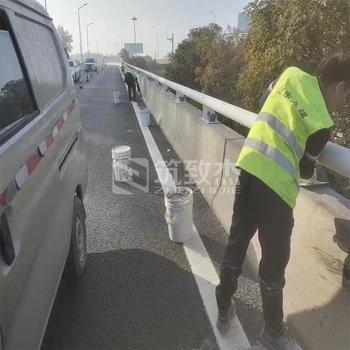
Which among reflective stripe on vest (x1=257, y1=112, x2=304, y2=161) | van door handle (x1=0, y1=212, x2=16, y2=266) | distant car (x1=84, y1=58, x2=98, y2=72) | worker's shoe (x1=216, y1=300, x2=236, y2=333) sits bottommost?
distant car (x1=84, y1=58, x2=98, y2=72)

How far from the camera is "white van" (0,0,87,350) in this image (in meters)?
1.93

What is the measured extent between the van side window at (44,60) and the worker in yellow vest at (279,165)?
156 cm

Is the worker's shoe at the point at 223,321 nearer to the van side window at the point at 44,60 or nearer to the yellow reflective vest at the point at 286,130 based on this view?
the yellow reflective vest at the point at 286,130

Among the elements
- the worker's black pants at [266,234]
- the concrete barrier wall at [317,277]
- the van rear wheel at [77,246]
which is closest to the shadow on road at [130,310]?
the van rear wheel at [77,246]

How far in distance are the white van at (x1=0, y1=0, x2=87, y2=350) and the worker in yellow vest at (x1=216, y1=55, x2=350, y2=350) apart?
1233 mm

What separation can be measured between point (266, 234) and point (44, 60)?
7.33 feet

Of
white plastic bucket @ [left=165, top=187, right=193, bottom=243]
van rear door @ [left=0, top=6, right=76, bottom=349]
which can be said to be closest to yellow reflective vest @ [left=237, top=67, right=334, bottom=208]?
van rear door @ [left=0, top=6, right=76, bottom=349]

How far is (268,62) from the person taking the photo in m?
10.8

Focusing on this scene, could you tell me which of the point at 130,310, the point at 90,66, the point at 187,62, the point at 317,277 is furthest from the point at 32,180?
the point at 90,66

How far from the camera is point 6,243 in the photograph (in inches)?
72.9

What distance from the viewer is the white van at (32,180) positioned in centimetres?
193

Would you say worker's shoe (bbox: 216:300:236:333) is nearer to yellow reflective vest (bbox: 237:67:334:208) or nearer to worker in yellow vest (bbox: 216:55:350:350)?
worker in yellow vest (bbox: 216:55:350:350)

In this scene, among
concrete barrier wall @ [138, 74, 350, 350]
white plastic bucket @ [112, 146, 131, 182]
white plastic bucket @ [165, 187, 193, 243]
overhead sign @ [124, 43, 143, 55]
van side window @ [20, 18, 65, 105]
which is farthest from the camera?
overhead sign @ [124, 43, 143, 55]

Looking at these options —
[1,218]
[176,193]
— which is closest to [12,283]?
[1,218]
